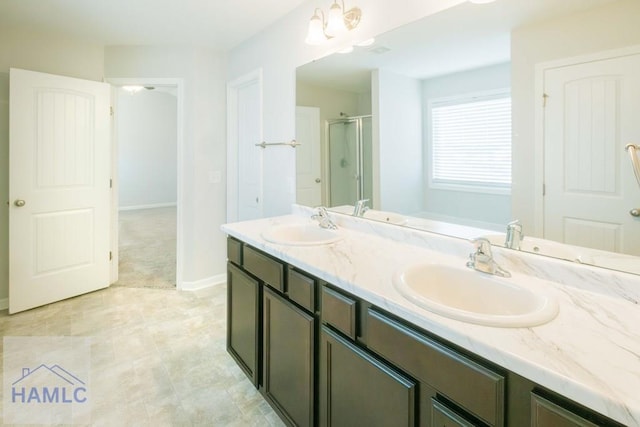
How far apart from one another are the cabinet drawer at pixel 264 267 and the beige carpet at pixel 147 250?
1.96 m

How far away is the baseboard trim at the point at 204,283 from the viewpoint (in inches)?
130

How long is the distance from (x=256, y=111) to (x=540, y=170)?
233 cm

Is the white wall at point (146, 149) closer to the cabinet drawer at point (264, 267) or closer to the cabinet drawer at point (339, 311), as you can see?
the cabinet drawer at point (264, 267)

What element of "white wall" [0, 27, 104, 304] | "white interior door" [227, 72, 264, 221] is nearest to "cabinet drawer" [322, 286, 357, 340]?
"white interior door" [227, 72, 264, 221]

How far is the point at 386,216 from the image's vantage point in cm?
186

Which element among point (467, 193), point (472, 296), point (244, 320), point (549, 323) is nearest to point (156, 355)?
point (244, 320)

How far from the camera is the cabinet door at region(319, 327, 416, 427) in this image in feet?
3.19

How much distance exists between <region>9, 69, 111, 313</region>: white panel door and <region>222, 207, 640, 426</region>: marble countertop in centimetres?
224

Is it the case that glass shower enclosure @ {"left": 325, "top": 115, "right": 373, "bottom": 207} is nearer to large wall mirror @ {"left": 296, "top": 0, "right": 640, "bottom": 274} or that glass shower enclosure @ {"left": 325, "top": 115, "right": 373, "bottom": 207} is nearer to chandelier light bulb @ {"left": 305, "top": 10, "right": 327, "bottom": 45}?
large wall mirror @ {"left": 296, "top": 0, "right": 640, "bottom": 274}

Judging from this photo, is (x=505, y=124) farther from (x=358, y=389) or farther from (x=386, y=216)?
(x=358, y=389)

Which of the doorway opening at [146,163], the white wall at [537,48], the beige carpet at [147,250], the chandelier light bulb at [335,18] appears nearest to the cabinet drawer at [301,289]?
the white wall at [537,48]

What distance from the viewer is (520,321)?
0.82m

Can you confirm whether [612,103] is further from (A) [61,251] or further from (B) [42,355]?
(A) [61,251]

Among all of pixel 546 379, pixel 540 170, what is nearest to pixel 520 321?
pixel 546 379
